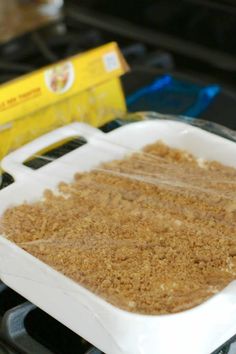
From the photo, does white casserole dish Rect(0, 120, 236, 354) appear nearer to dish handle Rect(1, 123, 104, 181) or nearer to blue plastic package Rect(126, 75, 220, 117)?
dish handle Rect(1, 123, 104, 181)

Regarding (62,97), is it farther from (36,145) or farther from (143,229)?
(143,229)

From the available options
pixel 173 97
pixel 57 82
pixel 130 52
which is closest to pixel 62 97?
pixel 57 82

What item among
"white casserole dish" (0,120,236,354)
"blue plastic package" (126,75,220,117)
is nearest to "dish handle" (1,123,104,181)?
"white casserole dish" (0,120,236,354)

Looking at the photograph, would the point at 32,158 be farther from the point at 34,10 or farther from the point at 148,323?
the point at 34,10

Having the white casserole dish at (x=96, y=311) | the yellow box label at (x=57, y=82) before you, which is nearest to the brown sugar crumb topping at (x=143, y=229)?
the white casserole dish at (x=96, y=311)

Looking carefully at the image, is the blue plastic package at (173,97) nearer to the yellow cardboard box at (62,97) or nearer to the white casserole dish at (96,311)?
the yellow cardboard box at (62,97)
